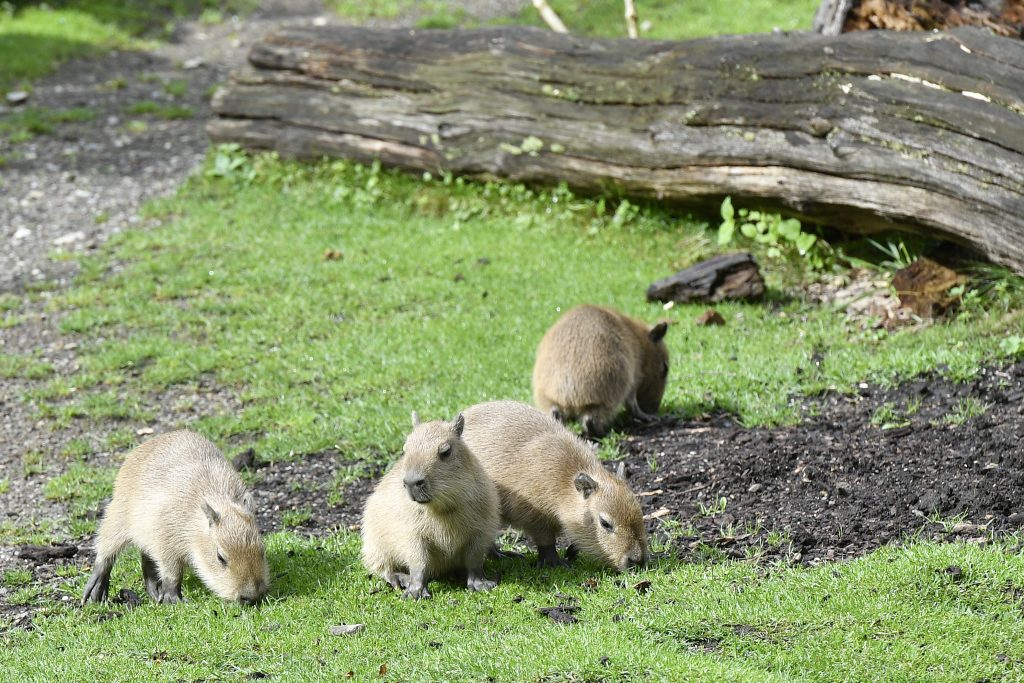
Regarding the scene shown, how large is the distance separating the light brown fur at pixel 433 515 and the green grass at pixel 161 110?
502 inches

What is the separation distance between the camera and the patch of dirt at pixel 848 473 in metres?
6.68

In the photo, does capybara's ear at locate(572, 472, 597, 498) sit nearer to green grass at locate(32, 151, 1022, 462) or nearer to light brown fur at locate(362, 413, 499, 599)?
light brown fur at locate(362, 413, 499, 599)

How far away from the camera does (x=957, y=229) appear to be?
9.83 metres

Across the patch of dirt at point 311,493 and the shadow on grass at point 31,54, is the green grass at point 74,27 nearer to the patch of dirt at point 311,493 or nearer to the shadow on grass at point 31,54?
the shadow on grass at point 31,54

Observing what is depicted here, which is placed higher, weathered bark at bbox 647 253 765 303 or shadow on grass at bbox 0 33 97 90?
shadow on grass at bbox 0 33 97 90

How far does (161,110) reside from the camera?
18.0 metres

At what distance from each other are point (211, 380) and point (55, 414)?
1.32 m

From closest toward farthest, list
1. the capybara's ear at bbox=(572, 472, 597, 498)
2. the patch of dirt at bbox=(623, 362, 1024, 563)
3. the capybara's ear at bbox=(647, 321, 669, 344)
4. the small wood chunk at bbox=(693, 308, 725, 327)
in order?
the capybara's ear at bbox=(572, 472, 597, 498) < the patch of dirt at bbox=(623, 362, 1024, 563) < the capybara's ear at bbox=(647, 321, 669, 344) < the small wood chunk at bbox=(693, 308, 725, 327)

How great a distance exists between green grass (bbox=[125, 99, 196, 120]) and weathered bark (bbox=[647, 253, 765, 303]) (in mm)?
9634

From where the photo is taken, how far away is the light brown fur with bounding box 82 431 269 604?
6.41 metres

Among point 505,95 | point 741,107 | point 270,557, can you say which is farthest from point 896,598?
point 505,95

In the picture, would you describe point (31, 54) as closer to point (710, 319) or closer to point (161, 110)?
point (161, 110)

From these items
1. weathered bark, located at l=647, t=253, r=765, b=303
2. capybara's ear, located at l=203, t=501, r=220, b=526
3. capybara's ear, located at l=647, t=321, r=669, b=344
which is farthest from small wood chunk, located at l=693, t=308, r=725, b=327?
capybara's ear, located at l=203, t=501, r=220, b=526

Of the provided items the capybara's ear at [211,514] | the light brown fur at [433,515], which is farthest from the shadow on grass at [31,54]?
the light brown fur at [433,515]
